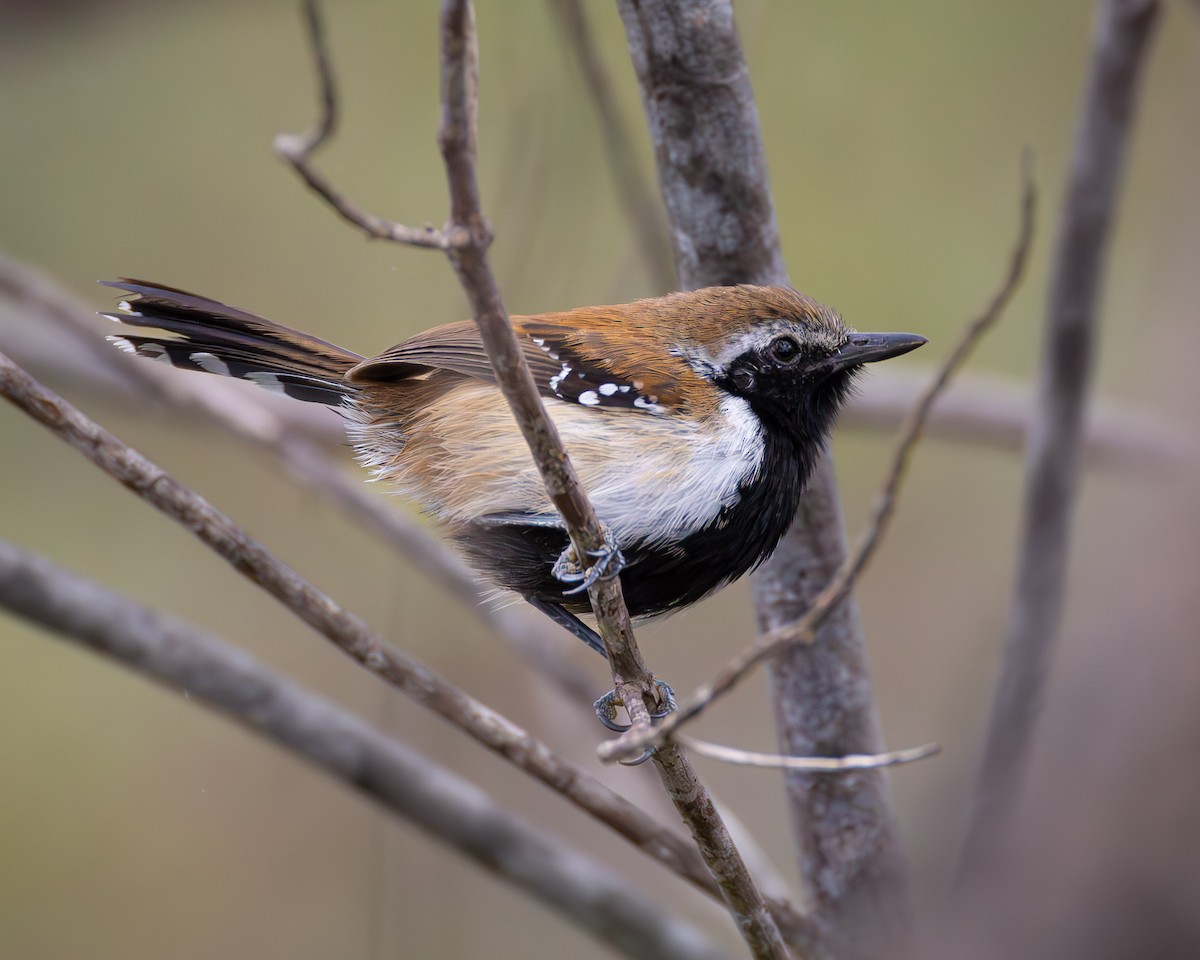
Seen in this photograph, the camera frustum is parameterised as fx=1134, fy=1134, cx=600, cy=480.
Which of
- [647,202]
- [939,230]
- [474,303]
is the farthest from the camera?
[939,230]

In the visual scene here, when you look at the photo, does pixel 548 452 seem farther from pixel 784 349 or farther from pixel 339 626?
pixel 784 349

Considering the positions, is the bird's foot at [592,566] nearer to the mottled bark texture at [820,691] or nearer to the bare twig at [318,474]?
the mottled bark texture at [820,691]

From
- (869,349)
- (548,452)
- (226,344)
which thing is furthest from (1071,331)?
(226,344)

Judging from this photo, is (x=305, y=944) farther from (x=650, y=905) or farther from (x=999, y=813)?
(x=999, y=813)

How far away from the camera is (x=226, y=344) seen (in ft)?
9.65

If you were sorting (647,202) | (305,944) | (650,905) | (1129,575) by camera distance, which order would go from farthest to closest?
(305,944)
(647,202)
(650,905)
(1129,575)

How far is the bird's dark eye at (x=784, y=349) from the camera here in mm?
2910

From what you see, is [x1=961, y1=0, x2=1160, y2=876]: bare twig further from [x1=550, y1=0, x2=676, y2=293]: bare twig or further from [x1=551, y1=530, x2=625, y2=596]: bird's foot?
[x1=551, y1=530, x2=625, y2=596]: bird's foot

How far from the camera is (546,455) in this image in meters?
1.86

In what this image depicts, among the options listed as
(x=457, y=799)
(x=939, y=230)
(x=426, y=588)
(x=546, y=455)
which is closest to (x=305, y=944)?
(x=426, y=588)

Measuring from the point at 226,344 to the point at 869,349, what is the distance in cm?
168

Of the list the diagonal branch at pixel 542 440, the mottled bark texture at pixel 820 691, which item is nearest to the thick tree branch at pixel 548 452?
the diagonal branch at pixel 542 440

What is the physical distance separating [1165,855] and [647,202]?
2.74 meters

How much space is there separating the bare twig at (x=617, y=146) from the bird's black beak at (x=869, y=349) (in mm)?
1011
